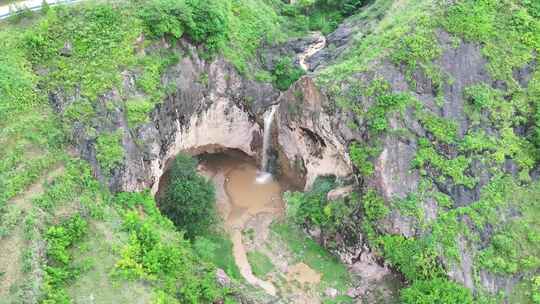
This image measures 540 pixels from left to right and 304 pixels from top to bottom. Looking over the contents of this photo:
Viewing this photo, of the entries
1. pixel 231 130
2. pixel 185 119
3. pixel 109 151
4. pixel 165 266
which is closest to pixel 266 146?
pixel 231 130

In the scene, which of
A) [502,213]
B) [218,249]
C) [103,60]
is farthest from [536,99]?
[103,60]

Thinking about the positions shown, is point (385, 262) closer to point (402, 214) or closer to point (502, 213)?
point (402, 214)

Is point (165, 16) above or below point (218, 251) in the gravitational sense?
above

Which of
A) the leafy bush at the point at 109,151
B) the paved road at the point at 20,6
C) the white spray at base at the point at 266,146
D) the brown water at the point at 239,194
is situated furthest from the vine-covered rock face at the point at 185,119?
the paved road at the point at 20,6

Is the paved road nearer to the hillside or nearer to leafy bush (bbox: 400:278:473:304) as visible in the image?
the hillside

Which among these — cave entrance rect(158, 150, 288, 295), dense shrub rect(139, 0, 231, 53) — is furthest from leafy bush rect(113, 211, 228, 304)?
dense shrub rect(139, 0, 231, 53)

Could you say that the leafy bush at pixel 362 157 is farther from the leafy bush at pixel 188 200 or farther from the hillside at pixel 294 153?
the leafy bush at pixel 188 200

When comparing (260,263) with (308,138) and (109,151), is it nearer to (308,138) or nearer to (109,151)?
(308,138)
